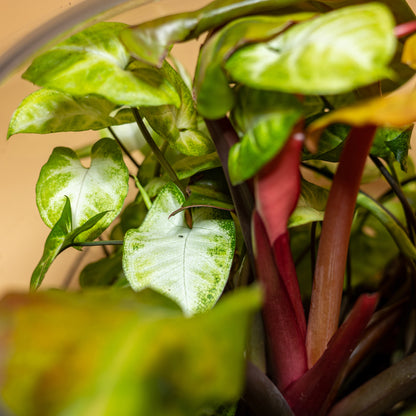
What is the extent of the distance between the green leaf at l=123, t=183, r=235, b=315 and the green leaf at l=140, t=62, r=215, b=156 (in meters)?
0.04

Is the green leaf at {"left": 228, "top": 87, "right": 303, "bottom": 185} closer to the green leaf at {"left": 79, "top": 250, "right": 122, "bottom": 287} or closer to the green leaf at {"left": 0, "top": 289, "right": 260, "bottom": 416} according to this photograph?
the green leaf at {"left": 0, "top": 289, "right": 260, "bottom": 416}

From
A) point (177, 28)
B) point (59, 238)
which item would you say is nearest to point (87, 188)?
point (59, 238)

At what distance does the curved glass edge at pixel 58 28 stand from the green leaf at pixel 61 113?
0.08ft

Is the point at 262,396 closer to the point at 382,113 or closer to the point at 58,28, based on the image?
the point at 382,113

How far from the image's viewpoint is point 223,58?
19 centimetres

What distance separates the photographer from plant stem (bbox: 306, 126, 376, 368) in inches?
8.9

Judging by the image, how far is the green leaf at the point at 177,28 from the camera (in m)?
0.21

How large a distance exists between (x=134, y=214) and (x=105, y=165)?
0.10 m

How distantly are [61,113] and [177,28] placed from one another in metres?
0.13

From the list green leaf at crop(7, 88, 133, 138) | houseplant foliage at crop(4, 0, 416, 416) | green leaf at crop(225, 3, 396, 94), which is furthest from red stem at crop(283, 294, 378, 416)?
green leaf at crop(7, 88, 133, 138)

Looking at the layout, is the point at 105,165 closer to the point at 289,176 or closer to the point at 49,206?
the point at 49,206

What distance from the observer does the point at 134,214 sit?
42 cm

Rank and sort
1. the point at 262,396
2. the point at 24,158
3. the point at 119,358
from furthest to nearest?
the point at 24,158
the point at 262,396
the point at 119,358

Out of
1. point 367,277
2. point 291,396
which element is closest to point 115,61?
point 291,396
